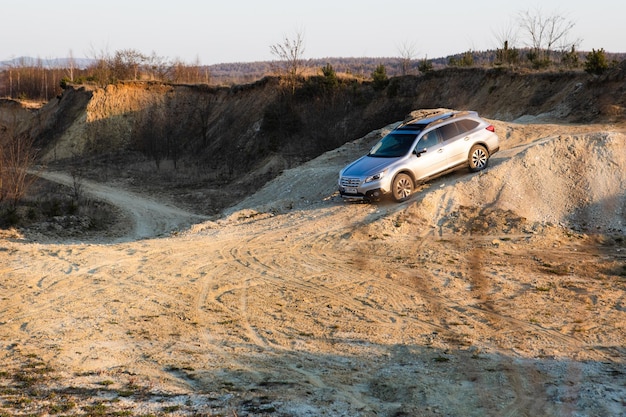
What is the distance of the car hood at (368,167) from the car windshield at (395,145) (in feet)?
0.73

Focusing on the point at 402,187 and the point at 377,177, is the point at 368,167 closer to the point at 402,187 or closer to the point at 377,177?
the point at 377,177

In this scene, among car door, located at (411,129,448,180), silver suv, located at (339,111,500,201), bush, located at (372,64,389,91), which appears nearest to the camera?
silver suv, located at (339,111,500,201)

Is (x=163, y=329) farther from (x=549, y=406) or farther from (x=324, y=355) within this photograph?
(x=549, y=406)

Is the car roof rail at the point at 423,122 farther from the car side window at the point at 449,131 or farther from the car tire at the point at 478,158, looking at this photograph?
the car tire at the point at 478,158

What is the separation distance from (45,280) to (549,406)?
961 centimetres

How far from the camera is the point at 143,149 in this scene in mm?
43656

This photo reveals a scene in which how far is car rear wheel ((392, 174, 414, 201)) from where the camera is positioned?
59.0 feet

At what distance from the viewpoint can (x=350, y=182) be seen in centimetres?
1828

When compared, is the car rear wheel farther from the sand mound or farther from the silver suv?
the sand mound

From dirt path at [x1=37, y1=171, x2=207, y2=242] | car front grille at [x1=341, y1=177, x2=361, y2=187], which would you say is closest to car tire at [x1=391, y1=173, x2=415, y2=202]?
car front grille at [x1=341, y1=177, x2=361, y2=187]

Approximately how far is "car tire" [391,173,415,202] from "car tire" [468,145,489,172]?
1.86 metres

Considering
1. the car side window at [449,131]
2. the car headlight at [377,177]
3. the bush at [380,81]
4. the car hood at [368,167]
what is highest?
the bush at [380,81]

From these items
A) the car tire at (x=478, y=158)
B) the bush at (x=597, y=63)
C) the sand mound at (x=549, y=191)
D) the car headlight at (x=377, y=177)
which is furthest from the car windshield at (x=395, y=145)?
the bush at (x=597, y=63)

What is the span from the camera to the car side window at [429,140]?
18.5m
